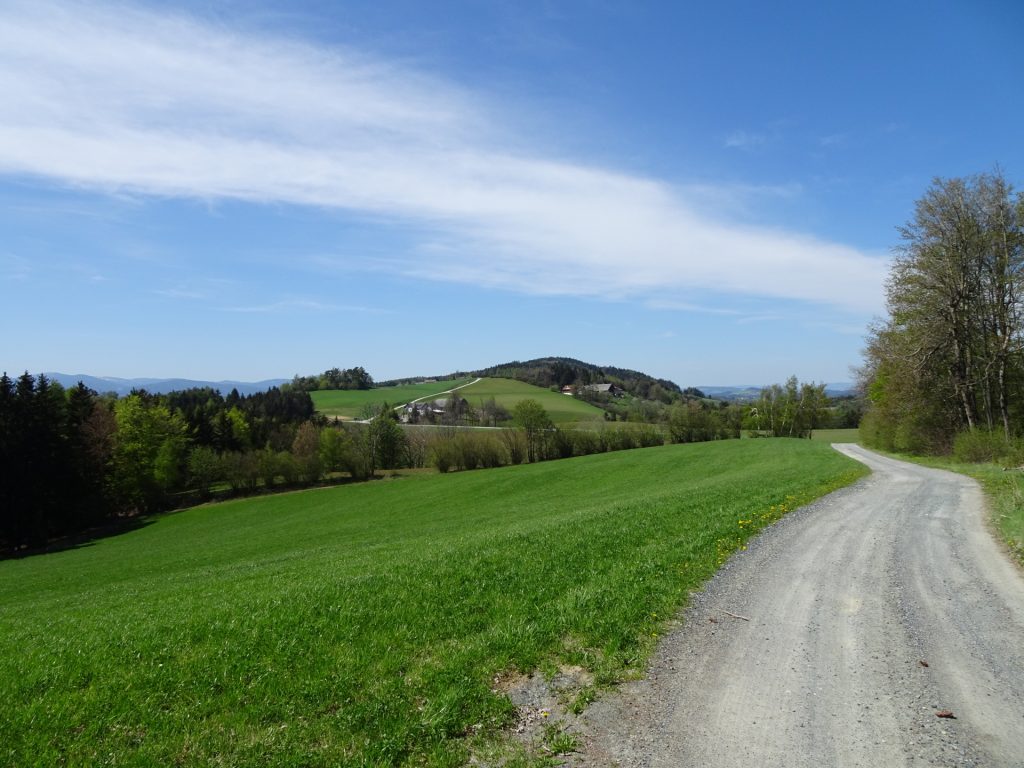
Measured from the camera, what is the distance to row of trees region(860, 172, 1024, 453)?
1129 inches

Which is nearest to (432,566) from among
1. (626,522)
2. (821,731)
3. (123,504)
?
(626,522)

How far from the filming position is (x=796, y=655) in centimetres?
636

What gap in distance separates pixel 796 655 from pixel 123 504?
231ft

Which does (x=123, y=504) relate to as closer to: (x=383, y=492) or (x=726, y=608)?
(x=383, y=492)

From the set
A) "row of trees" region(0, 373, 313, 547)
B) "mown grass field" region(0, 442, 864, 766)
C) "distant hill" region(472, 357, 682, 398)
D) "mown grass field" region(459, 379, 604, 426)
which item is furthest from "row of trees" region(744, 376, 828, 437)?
"mown grass field" region(0, 442, 864, 766)

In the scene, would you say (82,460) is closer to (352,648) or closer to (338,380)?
(352,648)

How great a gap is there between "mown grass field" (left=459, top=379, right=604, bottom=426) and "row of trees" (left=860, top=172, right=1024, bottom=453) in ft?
173

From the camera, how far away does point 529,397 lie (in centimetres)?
13100

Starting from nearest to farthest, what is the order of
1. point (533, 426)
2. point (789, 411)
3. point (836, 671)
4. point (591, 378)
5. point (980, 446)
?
1. point (836, 671)
2. point (980, 446)
3. point (533, 426)
4. point (789, 411)
5. point (591, 378)

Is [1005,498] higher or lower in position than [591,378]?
lower

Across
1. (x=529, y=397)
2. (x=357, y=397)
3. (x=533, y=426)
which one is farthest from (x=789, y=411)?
(x=357, y=397)

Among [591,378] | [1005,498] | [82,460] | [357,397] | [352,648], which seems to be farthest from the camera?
[591,378]

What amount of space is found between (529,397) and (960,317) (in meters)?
103

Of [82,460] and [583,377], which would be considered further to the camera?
[583,377]
